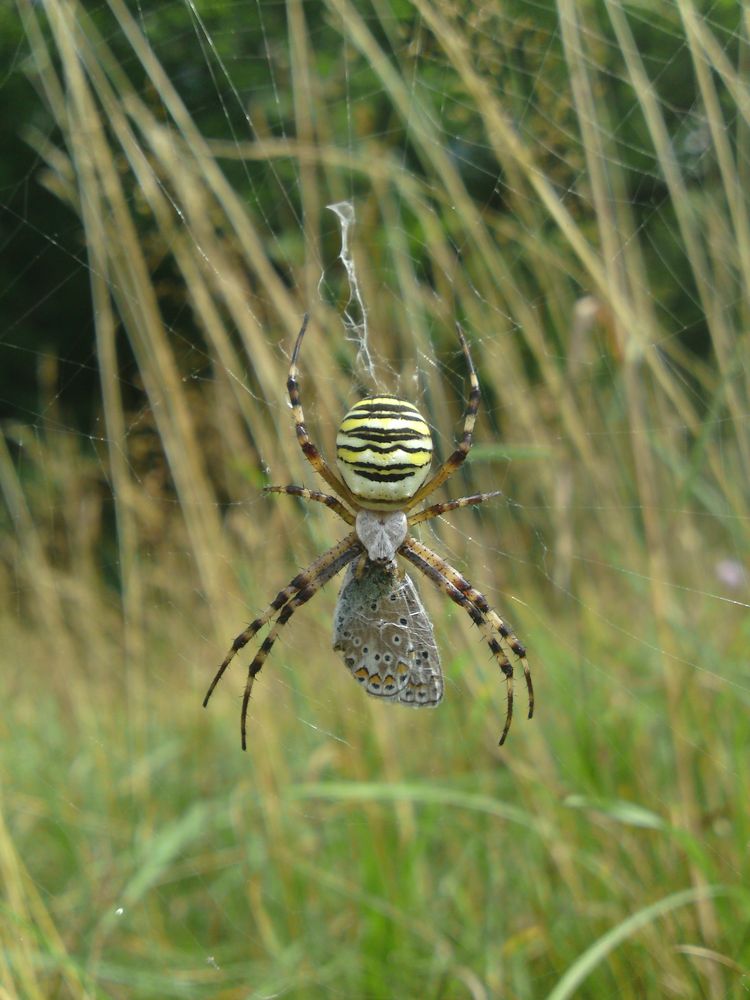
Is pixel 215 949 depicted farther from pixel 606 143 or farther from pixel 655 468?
pixel 606 143

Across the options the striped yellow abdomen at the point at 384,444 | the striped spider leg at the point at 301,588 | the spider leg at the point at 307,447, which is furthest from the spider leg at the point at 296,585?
the striped yellow abdomen at the point at 384,444

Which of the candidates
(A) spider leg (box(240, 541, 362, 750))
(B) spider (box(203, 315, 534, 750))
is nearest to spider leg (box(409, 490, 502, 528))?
(B) spider (box(203, 315, 534, 750))

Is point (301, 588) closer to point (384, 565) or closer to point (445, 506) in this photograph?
point (384, 565)

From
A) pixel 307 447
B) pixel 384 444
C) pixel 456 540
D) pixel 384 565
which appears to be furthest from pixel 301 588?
pixel 384 444

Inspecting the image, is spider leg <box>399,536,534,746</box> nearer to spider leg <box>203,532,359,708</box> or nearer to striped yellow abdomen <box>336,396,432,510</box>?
spider leg <box>203,532,359,708</box>

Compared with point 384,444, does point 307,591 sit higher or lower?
lower

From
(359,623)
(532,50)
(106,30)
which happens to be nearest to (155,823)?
(359,623)
